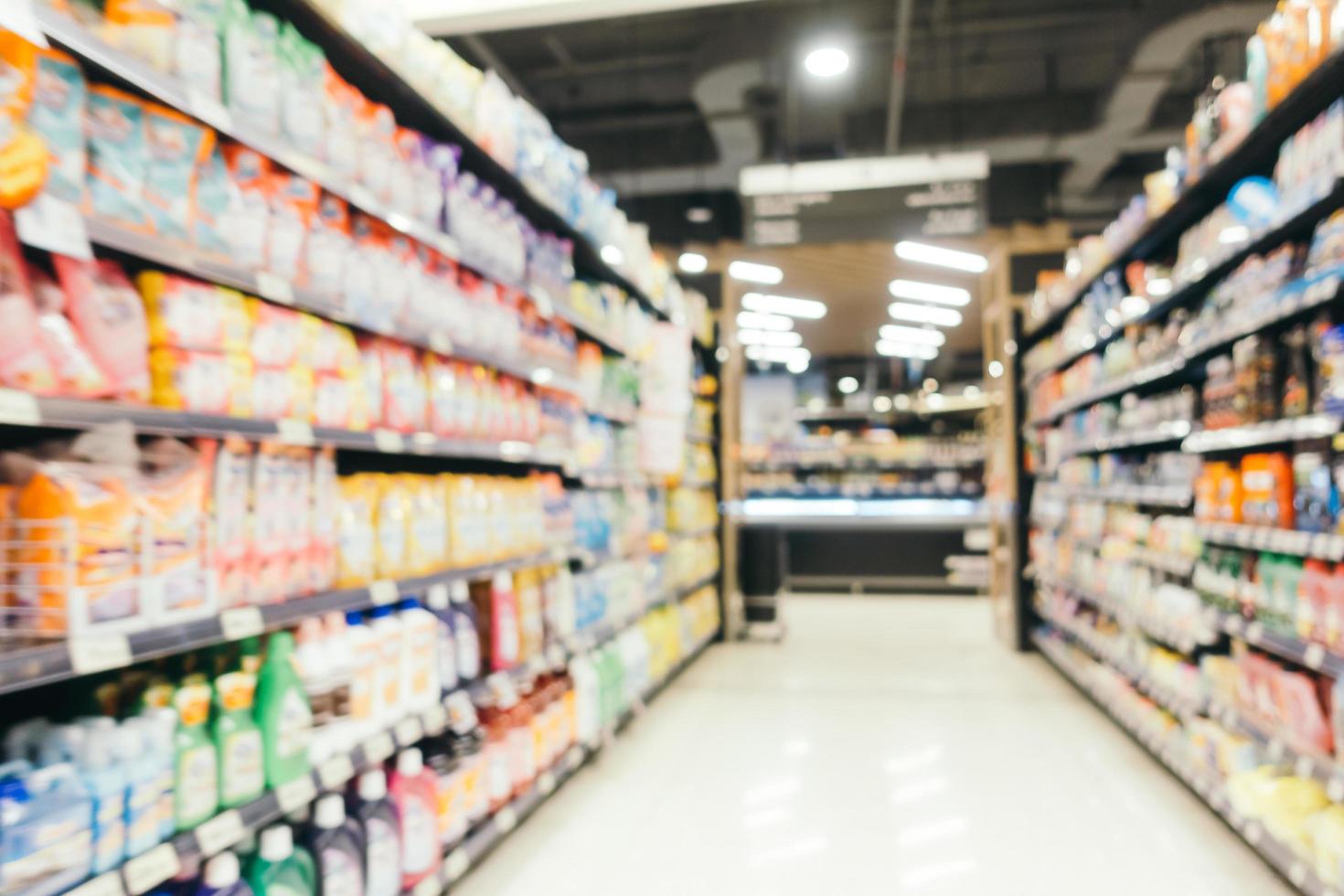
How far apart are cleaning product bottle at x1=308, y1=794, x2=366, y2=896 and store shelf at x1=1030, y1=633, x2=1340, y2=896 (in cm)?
241

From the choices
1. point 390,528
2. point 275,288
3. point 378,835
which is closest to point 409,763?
point 378,835

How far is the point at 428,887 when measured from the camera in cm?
244

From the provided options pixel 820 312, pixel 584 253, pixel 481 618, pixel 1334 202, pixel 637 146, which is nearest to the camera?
pixel 1334 202

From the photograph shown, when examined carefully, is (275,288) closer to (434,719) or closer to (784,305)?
(434,719)

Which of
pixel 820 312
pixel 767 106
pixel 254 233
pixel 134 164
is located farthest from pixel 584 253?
pixel 820 312

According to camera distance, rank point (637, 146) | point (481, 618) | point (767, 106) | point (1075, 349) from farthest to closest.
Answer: point (637, 146) < point (767, 106) < point (1075, 349) < point (481, 618)

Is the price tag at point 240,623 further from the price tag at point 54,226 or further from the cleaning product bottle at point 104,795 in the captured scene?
the price tag at point 54,226

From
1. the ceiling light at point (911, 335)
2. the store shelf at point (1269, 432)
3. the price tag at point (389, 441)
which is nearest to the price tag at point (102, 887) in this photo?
the price tag at point (389, 441)

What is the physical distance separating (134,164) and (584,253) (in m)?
2.61

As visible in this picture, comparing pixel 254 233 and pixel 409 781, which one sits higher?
pixel 254 233

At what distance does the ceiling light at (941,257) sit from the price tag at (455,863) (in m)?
7.16

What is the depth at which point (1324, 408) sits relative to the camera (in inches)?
97.8

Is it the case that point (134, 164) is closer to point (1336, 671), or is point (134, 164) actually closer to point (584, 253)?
point (584, 253)

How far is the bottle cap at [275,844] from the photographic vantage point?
1.96m
